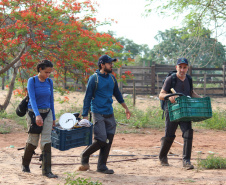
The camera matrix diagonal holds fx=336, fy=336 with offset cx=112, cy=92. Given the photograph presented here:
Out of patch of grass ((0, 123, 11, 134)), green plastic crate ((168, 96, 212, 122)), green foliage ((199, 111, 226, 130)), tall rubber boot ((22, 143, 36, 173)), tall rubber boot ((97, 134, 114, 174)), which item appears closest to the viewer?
green plastic crate ((168, 96, 212, 122))

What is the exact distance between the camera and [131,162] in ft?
20.9

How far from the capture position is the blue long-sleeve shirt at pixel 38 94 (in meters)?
4.95

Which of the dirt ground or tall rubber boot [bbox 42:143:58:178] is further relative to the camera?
tall rubber boot [bbox 42:143:58:178]

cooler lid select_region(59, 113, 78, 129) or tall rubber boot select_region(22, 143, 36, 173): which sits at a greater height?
cooler lid select_region(59, 113, 78, 129)

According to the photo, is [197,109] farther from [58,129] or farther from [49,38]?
[49,38]

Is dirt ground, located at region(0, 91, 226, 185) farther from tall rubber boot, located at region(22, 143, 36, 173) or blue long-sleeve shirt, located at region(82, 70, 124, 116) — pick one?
blue long-sleeve shirt, located at region(82, 70, 124, 116)

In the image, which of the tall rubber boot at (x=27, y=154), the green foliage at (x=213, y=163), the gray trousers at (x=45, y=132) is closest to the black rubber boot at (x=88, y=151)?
the gray trousers at (x=45, y=132)

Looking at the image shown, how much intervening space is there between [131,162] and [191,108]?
191cm

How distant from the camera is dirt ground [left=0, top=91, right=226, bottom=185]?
494 cm

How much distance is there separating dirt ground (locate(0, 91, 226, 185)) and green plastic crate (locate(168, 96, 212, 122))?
93 centimetres

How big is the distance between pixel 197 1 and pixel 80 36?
169 inches

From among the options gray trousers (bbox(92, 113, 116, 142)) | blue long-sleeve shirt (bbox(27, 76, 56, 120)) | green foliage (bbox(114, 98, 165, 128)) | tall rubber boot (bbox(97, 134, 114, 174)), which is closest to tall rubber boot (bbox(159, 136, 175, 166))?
tall rubber boot (bbox(97, 134, 114, 174))

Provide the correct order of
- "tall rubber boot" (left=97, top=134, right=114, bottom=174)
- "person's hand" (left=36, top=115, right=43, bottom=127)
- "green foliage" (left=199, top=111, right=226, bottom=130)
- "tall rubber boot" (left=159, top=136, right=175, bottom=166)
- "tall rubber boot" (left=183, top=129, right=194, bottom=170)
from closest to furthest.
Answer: "person's hand" (left=36, top=115, right=43, bottom=127)
"tall rubber boot" (left=97, top=134, right=114, bottom=174)
"tall rubber boot" (left=183, top=129, right=194, bottom=170)
"tall rubber boot" (left=159, top=136, right=175, bottom=166)
"green foliage" (left=199, top=111, right=226, bottom=130)

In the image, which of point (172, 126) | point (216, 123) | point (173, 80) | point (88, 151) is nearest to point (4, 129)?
point (88, 151)
